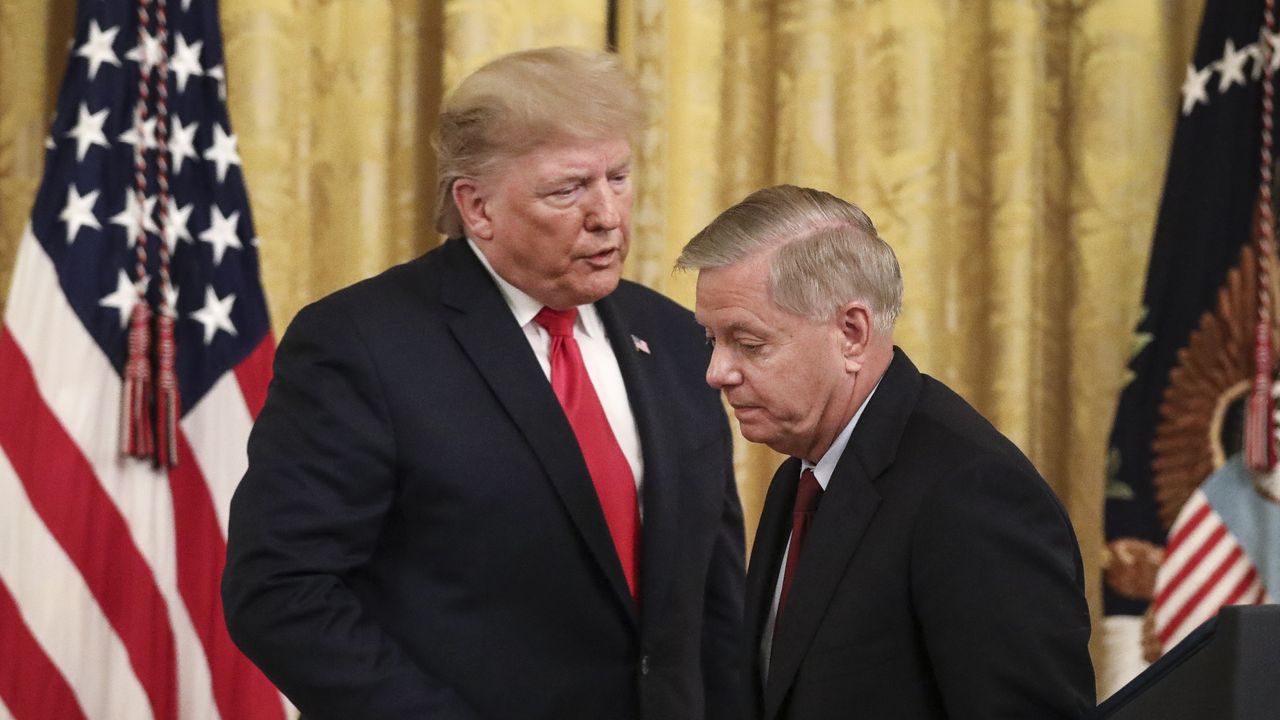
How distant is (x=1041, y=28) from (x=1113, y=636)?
170 cm

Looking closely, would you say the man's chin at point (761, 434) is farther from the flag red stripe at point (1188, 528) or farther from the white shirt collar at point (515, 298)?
the flag red stripe at point (1188, 528)

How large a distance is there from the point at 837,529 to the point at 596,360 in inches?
33.6

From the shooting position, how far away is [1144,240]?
4031 millimetres

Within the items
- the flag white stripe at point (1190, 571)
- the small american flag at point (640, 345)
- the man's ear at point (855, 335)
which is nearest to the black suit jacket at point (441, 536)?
the small american flag at point (640, 345)

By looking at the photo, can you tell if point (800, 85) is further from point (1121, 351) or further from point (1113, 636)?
point (1113, 636)

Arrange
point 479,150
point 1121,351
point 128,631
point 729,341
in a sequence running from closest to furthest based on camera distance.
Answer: point 729,341 < point 479,150 < point 128,631 < point 1121,351

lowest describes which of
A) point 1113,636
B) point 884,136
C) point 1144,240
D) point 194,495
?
point 1113,636

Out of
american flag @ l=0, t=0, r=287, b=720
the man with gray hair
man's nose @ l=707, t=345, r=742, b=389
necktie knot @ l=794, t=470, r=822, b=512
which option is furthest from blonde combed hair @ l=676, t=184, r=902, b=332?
american flag @ l=0, t=0, r=287, b=720

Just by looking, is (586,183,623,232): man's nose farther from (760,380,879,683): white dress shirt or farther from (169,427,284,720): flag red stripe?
(169,427,284,720): flag red stripe

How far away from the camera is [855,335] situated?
69.7 inches

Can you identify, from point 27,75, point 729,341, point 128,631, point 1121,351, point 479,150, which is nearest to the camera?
point 729,341

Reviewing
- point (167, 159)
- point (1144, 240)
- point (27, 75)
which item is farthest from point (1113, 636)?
point (27, 75)

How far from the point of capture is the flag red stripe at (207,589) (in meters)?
3.38

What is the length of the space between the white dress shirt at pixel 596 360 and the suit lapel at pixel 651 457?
2 centimetres
